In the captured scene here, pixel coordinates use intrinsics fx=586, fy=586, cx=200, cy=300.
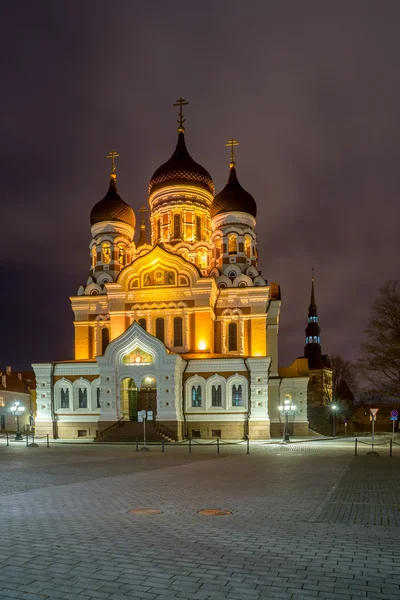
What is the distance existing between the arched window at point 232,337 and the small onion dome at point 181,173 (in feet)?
46.4

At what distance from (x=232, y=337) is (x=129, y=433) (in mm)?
12396

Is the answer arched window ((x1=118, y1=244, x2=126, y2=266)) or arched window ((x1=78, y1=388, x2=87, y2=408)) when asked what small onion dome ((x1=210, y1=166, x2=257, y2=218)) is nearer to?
arched window ((x1=118, y1=244, x2=126, y2=266))

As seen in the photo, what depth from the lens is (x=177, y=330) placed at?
44.7 m

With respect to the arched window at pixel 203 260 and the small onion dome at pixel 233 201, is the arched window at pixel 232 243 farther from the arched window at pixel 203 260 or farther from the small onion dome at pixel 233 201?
the arched window at pixel 203 260

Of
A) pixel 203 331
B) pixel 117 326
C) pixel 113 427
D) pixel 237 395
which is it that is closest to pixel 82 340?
pixel 117 326

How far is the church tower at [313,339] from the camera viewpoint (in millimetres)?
91938

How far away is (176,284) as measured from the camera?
44906 mm

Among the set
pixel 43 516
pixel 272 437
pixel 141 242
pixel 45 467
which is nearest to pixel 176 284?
pixel 272 437

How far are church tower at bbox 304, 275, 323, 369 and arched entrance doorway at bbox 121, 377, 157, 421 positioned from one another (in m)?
51.7

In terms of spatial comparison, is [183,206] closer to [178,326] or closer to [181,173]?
[181,173]

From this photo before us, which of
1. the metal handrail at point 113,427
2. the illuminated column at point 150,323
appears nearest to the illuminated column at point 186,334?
the illuminated column at point 150,323

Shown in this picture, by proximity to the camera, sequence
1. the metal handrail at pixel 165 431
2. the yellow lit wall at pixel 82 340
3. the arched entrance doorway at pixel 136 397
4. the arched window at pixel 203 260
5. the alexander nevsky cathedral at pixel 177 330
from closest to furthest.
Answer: the metal handrail at pixel 165 431, the alexander nevsky cathedral at pixel 177 330, the arched entrance doorway at pixel 136 397, the yellow lit wall at pixel 82 340, the arched window at pixel 203 260

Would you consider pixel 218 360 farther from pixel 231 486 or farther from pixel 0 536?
pixel 0 536

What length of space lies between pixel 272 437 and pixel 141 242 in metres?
26.8
